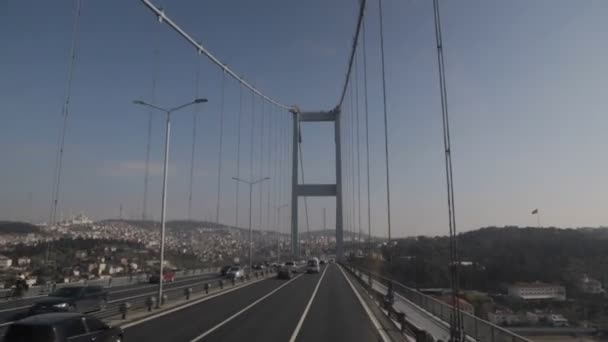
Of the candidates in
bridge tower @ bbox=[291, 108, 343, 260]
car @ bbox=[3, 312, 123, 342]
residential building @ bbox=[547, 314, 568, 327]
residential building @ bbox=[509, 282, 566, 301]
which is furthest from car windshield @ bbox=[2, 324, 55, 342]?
bridge tower @ bbox=[291, 108, 343, 260]

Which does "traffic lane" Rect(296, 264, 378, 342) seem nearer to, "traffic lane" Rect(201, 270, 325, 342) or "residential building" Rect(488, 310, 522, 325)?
"traffic lane" Rect(201, 270, 325, 342)

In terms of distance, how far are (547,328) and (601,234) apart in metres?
6.74

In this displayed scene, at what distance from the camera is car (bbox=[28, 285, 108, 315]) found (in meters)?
16.3

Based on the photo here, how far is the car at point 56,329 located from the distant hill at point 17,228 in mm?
26390

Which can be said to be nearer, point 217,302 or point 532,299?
point 532,299

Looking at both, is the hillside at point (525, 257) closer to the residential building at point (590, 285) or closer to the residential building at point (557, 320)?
the residential building at point (590, 285)

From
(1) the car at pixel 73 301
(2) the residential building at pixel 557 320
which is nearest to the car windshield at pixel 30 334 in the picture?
(1) the car at pixel 73 301

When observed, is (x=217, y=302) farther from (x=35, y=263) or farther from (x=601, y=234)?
(x=35, y=263)

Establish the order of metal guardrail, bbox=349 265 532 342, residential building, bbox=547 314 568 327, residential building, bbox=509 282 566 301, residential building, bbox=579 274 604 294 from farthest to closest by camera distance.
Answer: residential building, bbox=509 282 566 301 < residential building, bbox=579 274 604 294 < residential building, bbox=547 314 568 327 < metal guardrail, bbox=349 265 532 342

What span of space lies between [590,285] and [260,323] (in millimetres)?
10408

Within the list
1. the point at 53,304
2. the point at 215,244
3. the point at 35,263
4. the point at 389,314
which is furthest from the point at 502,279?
the point at 215,244

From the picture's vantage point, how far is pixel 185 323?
607 inches

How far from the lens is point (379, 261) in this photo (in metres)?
40.4

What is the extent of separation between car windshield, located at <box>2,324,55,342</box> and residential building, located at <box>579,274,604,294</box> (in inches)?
551
